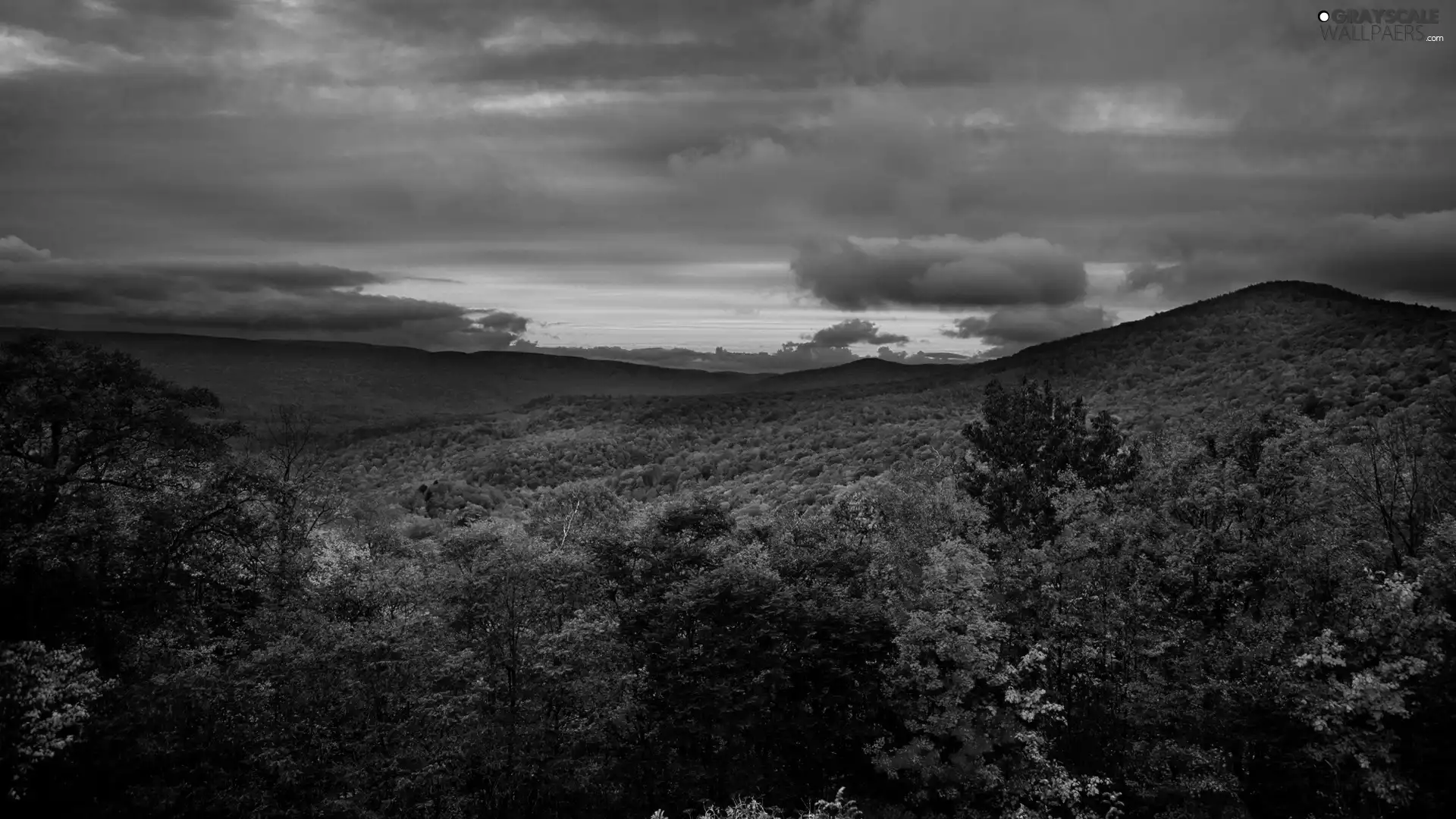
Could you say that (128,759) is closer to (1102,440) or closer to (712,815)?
(712,815)

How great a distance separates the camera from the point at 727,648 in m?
31.5

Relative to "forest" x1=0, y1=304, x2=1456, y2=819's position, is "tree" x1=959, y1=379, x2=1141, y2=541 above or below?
above

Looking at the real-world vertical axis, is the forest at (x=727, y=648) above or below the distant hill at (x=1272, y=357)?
below

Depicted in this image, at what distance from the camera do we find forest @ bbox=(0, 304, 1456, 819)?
76.8ft

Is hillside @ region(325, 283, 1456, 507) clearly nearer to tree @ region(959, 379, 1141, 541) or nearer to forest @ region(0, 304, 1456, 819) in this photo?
tree @ region(959, 379, 1141, 541)

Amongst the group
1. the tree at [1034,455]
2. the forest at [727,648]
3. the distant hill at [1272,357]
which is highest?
the distant hill at [1272,357]

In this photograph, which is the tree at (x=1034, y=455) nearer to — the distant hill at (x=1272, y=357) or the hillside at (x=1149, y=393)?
the distant hill at (x=1272, y=357)

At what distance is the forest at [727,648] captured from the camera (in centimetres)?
2341

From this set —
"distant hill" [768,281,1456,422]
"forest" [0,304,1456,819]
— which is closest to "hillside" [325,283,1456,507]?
"distant hill" [768,281,1456,422]

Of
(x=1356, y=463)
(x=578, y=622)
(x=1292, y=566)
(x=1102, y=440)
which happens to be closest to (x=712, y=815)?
(x=578, y=622)

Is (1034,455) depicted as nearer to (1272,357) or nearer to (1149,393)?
(1149,393)

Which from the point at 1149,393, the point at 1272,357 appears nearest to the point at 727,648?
the point at 1149,393

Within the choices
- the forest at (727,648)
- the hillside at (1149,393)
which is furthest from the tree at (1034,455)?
the hillside at (1149,393)

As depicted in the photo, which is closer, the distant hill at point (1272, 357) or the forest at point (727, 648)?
the forest at point (727, 648)
